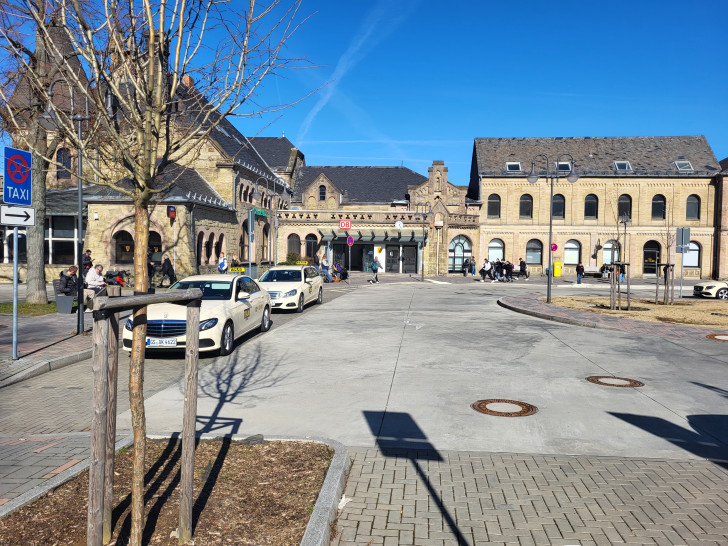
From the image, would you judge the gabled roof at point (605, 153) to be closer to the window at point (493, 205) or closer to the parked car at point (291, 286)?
the window at point (493, 205)

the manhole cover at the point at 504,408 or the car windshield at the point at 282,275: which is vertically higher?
the car windshield at the point at 282,275

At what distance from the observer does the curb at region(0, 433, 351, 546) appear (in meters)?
3.60

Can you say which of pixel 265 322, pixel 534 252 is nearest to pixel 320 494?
pixel 265 322

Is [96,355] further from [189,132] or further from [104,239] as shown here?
[104,239]

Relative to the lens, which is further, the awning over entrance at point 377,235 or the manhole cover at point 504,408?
the awning over entrance at point 377,235

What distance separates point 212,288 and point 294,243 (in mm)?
37571

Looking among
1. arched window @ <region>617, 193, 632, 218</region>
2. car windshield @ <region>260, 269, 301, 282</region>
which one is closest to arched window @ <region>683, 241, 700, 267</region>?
arched window @ <region>617, 193, 632, 218</region>

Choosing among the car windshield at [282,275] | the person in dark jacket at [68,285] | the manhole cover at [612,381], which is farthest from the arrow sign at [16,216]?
the car windshield at [282,275]

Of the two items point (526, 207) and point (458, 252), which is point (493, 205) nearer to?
point (526, 207)

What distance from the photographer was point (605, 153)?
52406 millimetres

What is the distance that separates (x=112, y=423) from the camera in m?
3.35

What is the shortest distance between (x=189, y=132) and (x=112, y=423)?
2.33 m

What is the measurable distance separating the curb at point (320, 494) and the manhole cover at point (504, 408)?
2.49 metres

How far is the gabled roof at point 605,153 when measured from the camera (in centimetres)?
5062
